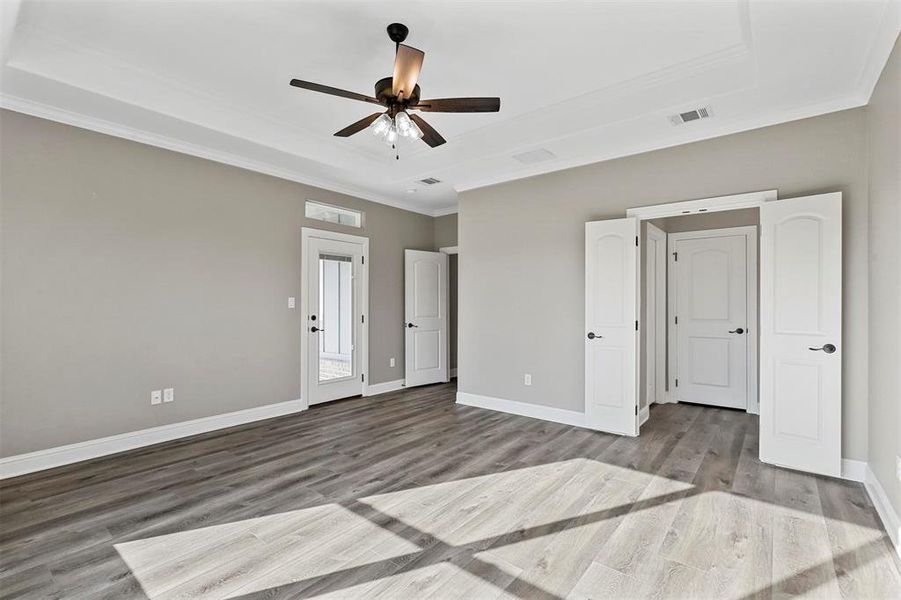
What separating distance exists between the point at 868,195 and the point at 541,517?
3.27 meters

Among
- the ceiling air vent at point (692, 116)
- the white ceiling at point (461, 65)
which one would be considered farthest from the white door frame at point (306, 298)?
the ceiling air vent at point (692, 116)

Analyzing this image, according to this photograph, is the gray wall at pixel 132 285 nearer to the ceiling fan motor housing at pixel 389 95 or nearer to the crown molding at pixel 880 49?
the ceiling fan motor housing at pixel 389 95

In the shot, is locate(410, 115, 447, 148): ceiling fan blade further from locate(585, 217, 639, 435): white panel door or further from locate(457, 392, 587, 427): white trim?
locate(457, 392, 587, 427): white trim

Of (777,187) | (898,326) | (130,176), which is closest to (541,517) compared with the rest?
(898,326)

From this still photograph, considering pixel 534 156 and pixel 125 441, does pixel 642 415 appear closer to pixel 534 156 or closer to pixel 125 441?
pixel 534 156

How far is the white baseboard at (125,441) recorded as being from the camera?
330 cm

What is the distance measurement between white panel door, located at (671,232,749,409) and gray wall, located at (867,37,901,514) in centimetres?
232

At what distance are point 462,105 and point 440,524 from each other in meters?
2.56

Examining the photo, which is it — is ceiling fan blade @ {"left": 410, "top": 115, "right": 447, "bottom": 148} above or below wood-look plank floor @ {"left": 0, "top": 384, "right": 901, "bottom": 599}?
above

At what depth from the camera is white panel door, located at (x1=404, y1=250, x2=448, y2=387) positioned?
6.59 metres

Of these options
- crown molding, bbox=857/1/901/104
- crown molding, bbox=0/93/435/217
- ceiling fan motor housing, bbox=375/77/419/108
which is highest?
crown molding, bbox=857/1/901/104

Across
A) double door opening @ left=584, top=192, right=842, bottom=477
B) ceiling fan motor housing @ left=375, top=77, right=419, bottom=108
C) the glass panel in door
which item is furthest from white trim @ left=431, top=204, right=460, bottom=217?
ceiling fan motor housing @ left=375, top=77, right=419, bottom=108

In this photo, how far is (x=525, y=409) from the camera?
505cm

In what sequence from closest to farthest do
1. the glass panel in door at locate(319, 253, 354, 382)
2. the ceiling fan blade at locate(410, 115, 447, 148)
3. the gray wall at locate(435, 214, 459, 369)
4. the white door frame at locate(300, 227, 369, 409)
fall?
the ceiling fan blade at locate(410, 115, 447, 148) → the white door frame at locate(300, 227, 369, 409) → the glass panel in door at locate(319, 253, 354, 382) → the gray wall at locate(435, 214, 459, 369)
